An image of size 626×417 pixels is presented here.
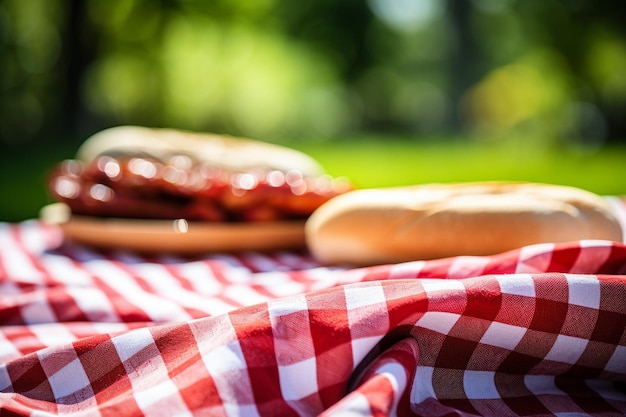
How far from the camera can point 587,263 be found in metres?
0.74

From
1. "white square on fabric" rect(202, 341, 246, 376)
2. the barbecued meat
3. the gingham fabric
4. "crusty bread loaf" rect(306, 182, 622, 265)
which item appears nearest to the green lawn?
the barbecued meat

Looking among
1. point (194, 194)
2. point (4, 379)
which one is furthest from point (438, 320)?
point (194, 194)

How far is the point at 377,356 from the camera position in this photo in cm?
59

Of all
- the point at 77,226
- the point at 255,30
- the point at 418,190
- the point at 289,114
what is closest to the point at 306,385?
the point at 418,190

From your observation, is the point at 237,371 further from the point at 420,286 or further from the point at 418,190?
the point at 418,190

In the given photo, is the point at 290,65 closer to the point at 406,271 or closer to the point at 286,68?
the point at 286,68

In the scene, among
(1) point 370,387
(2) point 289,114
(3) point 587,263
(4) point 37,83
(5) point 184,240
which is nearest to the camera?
(1) point 370,387

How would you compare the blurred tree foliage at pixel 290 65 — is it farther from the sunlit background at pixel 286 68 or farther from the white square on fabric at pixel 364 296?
the white square on fabric at pixel 364 296

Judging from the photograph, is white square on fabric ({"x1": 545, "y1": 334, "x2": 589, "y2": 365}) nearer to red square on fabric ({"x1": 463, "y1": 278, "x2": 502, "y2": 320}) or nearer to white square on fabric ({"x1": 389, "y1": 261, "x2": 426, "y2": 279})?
red square on fabric ({"x1": 463, "y1": 278, "x2": 502, "y2": 320})

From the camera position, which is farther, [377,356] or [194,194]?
[194,194]

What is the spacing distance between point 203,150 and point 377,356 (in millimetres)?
1321

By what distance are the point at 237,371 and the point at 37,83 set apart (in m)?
16.5

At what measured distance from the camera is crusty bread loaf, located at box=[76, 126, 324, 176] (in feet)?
5.85

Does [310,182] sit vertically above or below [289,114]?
above
